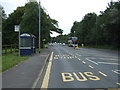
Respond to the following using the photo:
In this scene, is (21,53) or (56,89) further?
(21,53)

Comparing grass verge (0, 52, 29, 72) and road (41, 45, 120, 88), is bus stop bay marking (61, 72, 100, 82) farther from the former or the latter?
grass verge (0, 52, 29, 72)

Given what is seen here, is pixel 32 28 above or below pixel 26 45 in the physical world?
above

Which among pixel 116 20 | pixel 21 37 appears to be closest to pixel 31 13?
pixel 116 20

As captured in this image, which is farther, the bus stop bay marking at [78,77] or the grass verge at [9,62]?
the grass verge at [9,62]

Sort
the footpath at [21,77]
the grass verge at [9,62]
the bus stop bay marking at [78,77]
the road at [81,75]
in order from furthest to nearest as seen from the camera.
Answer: the grass verge at [9,62]
the bus stop bay marking at [78,77]
the road at [81,75]
the footpath at [21,77]

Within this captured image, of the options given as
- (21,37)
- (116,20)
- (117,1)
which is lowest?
(21,37)

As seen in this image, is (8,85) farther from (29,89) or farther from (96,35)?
(96,35)

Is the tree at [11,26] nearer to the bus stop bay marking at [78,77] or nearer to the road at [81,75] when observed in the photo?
the road at [81,75]

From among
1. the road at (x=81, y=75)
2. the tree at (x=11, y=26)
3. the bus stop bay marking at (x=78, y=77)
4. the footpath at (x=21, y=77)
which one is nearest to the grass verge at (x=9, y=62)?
the footpath at (x=21, y=77)

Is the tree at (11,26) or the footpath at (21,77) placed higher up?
the tree at (11,26)

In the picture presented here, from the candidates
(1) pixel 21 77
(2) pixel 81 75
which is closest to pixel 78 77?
(2) pixel 81 75

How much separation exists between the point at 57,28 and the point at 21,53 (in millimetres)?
67413

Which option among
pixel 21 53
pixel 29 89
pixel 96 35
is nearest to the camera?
pixel 29 89

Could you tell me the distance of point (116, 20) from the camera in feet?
156
